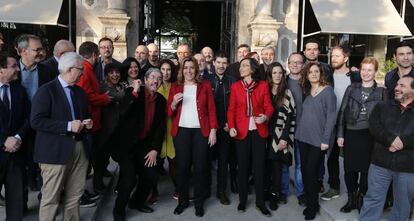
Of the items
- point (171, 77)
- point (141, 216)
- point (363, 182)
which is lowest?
point (141, 216)

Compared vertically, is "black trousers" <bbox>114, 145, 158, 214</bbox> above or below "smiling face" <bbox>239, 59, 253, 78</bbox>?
below

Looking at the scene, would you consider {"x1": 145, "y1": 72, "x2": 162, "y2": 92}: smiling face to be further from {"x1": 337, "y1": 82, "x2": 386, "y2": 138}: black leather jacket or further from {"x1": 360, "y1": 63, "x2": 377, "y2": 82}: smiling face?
{"x1": 360, "y1": 63, "x2": 377, "y2": 82}: smiling face

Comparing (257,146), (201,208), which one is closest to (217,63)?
(257,146)

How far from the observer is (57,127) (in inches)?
131

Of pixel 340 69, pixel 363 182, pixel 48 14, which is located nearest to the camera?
pixel 363 182

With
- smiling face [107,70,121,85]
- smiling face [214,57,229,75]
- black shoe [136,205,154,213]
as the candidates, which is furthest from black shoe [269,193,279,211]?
smiling face [107,70,121,85]

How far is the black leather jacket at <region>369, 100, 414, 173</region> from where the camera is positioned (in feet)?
12.3

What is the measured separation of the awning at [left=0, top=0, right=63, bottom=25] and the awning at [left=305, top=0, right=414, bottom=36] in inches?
260

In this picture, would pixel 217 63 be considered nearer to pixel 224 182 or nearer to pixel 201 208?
pixel 224 182

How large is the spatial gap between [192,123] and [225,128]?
0.56 metres

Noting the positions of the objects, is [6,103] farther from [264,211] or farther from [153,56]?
[264,211]

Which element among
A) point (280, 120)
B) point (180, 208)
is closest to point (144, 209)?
point (180, 208)

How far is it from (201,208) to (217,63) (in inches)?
74.7

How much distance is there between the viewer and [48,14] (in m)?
9.29
